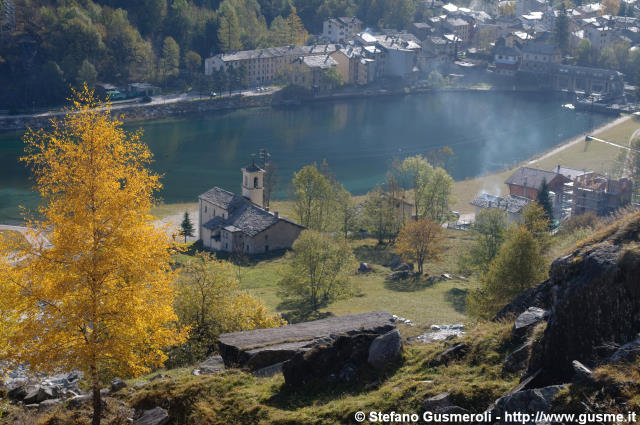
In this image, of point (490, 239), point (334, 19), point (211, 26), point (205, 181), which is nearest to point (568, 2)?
point (334, 19)

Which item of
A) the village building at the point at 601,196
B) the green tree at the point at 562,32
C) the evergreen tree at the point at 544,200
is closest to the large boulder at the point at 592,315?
the evergreen tree at the point at 544,200

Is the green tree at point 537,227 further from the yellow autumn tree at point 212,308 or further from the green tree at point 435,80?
the green tree at point 435,80

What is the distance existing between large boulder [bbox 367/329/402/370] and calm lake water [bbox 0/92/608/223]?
137 ft

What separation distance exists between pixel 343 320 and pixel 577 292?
6.94 m

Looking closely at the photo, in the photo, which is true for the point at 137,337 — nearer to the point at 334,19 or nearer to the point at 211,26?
the point at 211,26

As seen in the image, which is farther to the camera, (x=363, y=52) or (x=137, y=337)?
(x=363, y=52)

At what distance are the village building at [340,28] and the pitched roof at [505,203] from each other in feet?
250

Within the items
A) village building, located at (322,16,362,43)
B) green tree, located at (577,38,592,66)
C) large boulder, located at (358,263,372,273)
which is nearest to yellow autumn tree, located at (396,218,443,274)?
large boulder, located at (358,263,372,273)

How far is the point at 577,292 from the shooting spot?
10.4 m

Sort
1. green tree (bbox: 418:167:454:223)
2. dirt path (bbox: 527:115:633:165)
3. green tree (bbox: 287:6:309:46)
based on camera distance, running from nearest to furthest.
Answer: green tree (bbox: 418:167:454:223) → dirt path (bbox: 527:115:633:165) → green tree (bbox: 287:6:309:46)

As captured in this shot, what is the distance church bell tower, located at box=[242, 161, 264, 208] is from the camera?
149 feet

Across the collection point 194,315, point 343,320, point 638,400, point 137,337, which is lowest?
point 194,315

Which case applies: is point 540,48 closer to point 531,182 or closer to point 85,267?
point 531,182

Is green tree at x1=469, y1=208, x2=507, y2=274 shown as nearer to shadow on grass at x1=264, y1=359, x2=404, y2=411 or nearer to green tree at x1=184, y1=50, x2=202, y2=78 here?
shadow on grass at x1=264, y1=359, x2=404, y2=411
